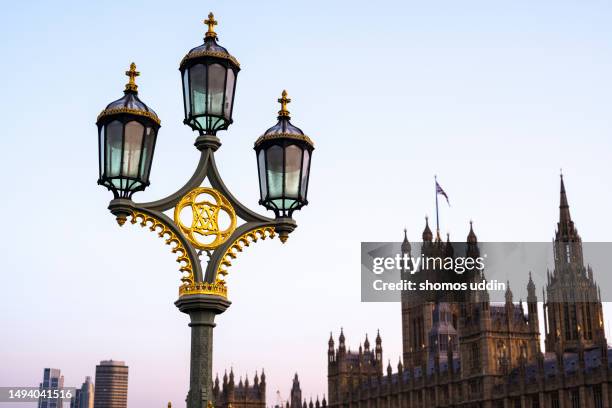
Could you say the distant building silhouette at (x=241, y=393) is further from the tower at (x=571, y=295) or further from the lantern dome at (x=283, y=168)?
the lantern dome at (x=283, y=168)

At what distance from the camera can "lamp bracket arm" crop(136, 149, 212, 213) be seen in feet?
30.6

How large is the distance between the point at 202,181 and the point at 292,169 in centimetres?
100

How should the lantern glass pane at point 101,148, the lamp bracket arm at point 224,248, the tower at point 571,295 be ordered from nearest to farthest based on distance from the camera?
the lantern glass pane at point 101,148
the lamp bracket arm at point 224,248
the tower at point 571,295

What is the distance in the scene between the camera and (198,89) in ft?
32.2

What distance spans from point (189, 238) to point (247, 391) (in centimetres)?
12635

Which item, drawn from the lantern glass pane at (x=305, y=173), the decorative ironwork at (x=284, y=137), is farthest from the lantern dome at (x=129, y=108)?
the lantern glass pane at (x=305, y=173)

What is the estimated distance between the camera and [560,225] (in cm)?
10512

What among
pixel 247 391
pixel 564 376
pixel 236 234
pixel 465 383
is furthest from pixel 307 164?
pixel 247 391

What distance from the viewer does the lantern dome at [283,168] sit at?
970 cm

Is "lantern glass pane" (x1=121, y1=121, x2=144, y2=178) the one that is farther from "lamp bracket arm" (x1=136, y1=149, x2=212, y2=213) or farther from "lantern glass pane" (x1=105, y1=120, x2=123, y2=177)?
"lamp bracket arm" (x1=136, y1=149, x2=212, y2=213)

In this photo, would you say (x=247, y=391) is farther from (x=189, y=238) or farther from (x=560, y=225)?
(x=189, y=238)

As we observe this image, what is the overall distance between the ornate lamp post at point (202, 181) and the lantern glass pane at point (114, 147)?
0.03 feet

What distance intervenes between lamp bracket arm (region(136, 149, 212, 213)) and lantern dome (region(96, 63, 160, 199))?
0.24 meters

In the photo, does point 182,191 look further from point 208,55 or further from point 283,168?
point 208,55
